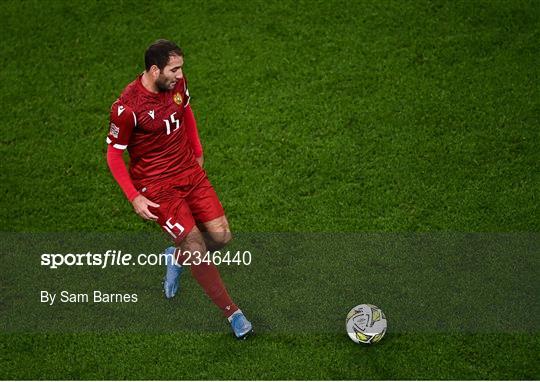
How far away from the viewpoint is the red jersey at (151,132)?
5.75 metres

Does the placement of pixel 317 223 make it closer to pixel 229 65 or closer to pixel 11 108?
pixel 229 65

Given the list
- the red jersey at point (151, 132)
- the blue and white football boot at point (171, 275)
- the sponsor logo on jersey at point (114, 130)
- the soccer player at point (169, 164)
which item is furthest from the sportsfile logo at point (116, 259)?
the sponsor logo on jersey at point (114, 130)

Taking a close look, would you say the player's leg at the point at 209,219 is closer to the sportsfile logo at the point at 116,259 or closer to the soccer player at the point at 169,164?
the soccer player at the point at 169,164

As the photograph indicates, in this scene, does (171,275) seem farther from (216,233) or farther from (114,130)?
→ (114,130)

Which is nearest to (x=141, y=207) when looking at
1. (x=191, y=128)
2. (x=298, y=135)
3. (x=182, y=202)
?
(x=182, y=202)

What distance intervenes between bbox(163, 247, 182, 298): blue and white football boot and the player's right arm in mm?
843

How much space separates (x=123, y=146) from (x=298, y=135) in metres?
2.56

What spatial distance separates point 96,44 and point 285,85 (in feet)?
7.18

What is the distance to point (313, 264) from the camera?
6965 mm

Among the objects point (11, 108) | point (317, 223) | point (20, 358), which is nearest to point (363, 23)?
point (317, 223)

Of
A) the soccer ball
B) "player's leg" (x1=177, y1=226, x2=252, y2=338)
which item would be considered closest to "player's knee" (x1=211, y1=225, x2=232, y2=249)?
"player's leg" (x1=177, y1=226, x2=252, y2=338)

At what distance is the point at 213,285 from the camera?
613cm

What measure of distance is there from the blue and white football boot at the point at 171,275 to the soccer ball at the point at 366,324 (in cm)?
144

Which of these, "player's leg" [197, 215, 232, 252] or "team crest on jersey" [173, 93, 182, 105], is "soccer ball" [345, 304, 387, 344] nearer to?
"player's leg" [197, 215, 232, 252]
